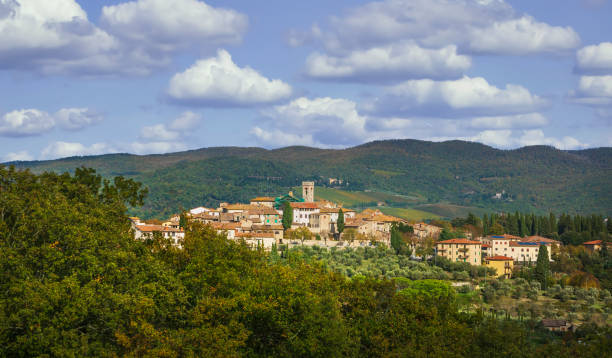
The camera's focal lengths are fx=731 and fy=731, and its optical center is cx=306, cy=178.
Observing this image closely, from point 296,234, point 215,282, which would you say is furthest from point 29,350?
point 296,234

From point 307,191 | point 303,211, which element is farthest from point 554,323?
point 307,191

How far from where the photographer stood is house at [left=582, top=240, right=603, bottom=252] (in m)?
114

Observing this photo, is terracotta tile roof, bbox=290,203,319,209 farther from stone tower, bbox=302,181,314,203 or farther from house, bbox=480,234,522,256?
house, bbox=480,234,522,256

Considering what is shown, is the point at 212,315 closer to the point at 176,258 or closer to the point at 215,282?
the point at 215,282

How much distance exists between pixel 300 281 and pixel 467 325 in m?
10.8

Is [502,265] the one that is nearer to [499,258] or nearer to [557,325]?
[499,258]

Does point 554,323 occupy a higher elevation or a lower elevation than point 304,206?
lower

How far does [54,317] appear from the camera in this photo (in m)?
26.0

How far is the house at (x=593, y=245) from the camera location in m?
114

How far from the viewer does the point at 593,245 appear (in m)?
115

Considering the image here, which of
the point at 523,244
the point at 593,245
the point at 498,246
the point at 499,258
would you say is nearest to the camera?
the point at 499,258

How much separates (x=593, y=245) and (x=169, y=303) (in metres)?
98.8

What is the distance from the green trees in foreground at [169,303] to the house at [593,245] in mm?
80933

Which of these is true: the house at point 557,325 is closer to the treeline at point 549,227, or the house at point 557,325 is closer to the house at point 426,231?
the house at point 426,231
